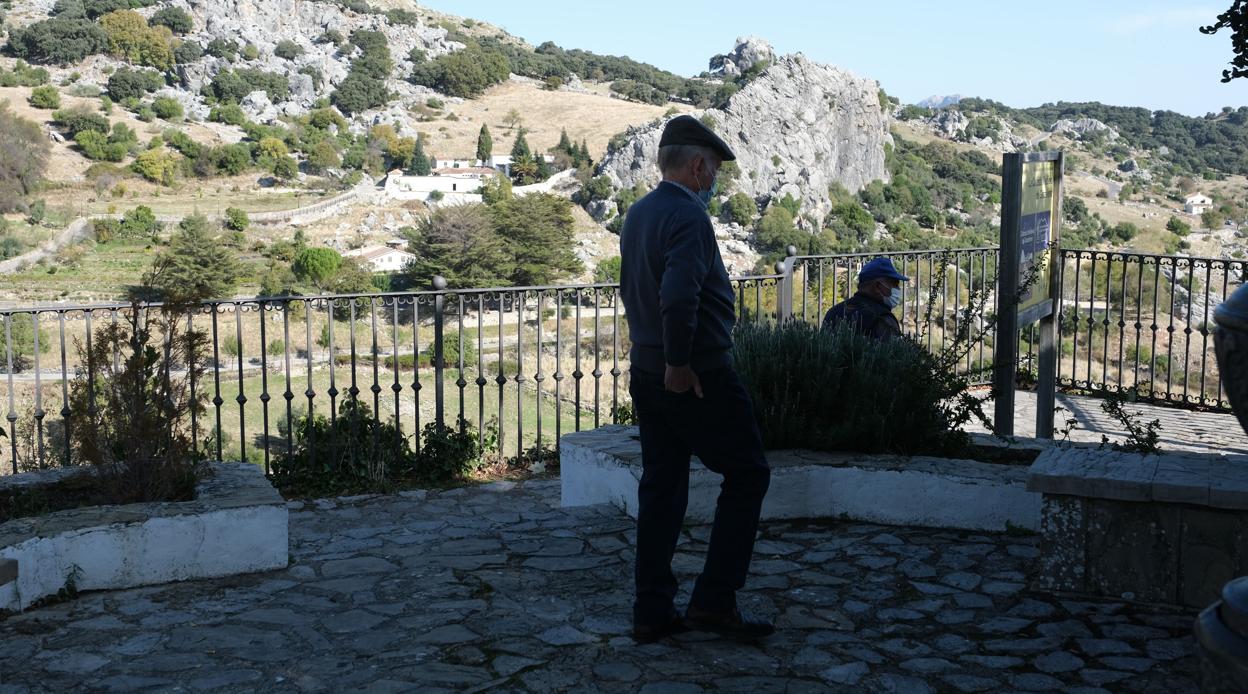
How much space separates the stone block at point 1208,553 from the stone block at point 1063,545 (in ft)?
1.05

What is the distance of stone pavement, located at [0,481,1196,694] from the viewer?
340 centimetres

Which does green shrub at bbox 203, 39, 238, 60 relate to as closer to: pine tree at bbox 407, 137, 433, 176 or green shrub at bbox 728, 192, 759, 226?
pine tree at bbox 407, 137, 433, 176

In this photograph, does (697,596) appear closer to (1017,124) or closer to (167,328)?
(167,328)

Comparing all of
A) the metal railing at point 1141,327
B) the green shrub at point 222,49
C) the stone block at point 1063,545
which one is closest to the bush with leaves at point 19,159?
the green shrub at point 222,49

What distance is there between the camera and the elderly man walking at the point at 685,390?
345cm

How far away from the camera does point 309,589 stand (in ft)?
14.4

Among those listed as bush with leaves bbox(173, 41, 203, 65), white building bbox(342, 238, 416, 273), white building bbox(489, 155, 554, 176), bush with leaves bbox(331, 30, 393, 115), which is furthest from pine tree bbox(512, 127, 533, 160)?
bush with leaves bbox(173, 41, 203, 65)

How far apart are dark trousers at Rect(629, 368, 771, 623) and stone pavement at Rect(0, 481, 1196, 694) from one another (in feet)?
0.61

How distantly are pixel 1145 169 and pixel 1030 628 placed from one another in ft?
373

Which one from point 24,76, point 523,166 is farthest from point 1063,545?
point 24,76

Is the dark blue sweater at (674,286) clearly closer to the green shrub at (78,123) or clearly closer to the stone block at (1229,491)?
the stone block at (1229,491)

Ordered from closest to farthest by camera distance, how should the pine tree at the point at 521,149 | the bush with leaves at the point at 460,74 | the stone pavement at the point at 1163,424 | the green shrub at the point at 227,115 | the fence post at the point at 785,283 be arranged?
the stone pavement at the point at 1163,424 < the fence post at the point at 785,283 < the pine tree at the point at 521,149 < the green shrub at the point at 227,115 < the bush with leaves at the point at 460,74

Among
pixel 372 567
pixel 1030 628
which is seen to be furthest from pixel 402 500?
pixel 1030 628

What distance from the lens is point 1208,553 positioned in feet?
12.7
